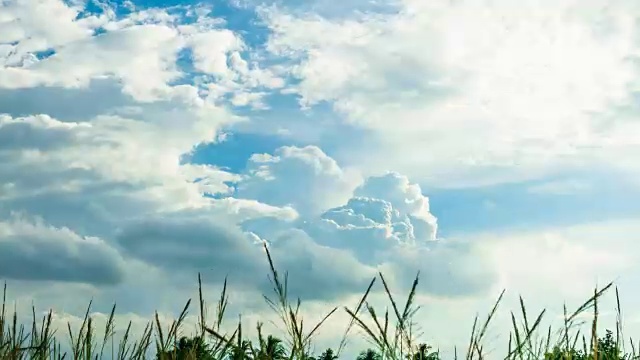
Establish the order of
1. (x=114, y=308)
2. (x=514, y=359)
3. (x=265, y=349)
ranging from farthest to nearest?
(x=114, y=308) → (x=514, y=359) → (x=265, y=349)

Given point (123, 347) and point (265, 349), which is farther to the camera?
point (123, 347)

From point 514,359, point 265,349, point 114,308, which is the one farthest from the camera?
point 114,308

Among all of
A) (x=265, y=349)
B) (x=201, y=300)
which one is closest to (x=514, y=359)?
(x=265, y=349)

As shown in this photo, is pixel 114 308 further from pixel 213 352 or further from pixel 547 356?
pixel 547 356

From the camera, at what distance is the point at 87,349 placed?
6879 mm

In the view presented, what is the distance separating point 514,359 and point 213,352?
2019mm

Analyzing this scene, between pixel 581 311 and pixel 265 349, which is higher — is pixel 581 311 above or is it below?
above

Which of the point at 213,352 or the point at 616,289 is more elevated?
the point at 616,289

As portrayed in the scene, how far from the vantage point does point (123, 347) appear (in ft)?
22.7

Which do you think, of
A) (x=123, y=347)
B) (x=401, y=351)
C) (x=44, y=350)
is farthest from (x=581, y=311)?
(x=44, y=350)

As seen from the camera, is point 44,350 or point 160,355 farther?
point 44,350

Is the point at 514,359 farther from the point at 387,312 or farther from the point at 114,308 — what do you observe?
the point at 114,308

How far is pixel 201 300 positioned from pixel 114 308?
1277 mm

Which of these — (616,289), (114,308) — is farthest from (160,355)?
(616,289)
